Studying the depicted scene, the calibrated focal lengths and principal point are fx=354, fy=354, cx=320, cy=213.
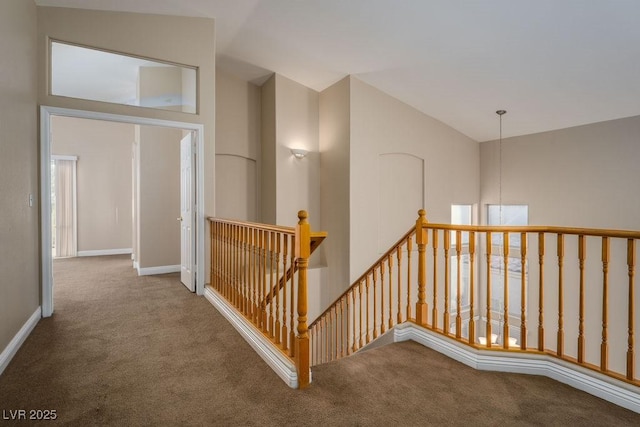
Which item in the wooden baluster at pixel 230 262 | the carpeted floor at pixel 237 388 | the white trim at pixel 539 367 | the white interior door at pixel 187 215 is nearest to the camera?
the carpeted floor at pixel 237 388

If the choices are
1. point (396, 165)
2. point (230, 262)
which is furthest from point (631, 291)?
point (396, 165)

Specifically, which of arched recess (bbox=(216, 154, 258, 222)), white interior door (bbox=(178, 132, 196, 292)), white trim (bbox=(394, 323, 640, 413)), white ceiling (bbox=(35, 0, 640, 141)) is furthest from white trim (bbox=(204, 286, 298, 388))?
white ceiling (bbox=(35, 0, 640, 141))

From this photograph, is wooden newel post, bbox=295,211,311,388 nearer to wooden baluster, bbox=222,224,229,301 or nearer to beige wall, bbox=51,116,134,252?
wooden baluster, bbox=222,224,229,301

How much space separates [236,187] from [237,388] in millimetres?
4256

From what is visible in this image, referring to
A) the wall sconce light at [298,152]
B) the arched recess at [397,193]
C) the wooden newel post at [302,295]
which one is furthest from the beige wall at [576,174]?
the wooden newel post at [302,295]

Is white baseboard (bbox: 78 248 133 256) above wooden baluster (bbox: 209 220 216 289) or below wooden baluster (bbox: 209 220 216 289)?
below

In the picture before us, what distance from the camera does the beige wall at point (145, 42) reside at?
11.1 ft

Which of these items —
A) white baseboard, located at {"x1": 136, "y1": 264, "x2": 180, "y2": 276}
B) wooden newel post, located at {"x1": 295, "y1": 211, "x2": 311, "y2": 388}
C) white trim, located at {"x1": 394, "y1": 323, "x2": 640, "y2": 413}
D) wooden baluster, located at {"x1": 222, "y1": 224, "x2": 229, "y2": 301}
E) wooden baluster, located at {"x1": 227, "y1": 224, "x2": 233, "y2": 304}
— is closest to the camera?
white trim, located at {"x1": 394, "y1": 323, "x2": 640, "y2": 413}

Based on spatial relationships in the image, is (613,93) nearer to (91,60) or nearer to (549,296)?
(549,296)

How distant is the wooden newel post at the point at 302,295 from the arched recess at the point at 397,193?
150 inches

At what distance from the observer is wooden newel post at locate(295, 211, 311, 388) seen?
6.99 feet

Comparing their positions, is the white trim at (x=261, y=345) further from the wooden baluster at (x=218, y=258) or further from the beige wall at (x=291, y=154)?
the beige wall at (x=291, y=154)

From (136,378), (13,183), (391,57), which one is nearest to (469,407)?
(136,378)

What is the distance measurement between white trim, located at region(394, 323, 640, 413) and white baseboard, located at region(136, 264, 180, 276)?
4.19m
